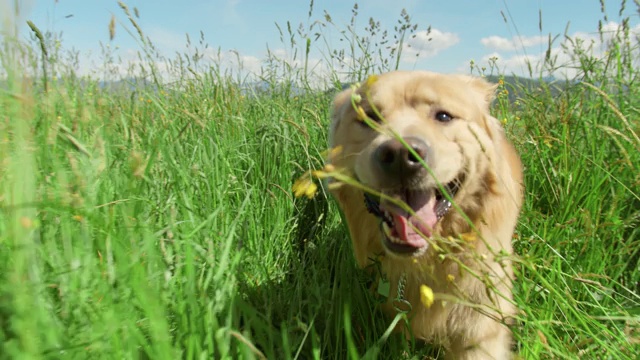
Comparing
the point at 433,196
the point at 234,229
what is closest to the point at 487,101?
the point at 433,196

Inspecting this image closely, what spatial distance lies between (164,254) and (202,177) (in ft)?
2.87

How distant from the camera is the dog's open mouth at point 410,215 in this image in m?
1.57

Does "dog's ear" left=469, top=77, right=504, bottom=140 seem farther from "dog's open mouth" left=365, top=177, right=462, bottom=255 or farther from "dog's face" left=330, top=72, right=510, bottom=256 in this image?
"dog's open mouth" left=365, top=177, right=462, bottom=255

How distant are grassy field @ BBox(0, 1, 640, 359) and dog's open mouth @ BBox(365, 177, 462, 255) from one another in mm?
308

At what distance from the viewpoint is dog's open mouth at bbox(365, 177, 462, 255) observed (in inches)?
61.9

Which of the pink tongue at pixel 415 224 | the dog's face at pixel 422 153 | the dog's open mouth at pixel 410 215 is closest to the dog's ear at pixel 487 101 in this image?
the dog's face at pixel 422 153

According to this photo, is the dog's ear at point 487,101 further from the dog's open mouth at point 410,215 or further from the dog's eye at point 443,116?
the dog's open mouth at point 410,215

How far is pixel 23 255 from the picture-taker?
2.89 ft

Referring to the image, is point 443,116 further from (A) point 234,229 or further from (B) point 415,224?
(A) point 234,229

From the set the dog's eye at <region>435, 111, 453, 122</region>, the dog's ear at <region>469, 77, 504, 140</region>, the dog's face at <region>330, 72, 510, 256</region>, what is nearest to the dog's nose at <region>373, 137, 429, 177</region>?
the dog's face at <region>330, 72, 510, 256</region>

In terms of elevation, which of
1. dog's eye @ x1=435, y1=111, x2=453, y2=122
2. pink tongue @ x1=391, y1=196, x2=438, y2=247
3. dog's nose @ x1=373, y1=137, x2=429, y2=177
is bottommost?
pink tongue @ x1=391, y1=196, x2=438, y2=247

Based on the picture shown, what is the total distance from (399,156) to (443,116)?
68cm

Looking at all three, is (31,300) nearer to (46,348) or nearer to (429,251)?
(46,348)

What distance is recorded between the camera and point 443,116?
2068 mm
